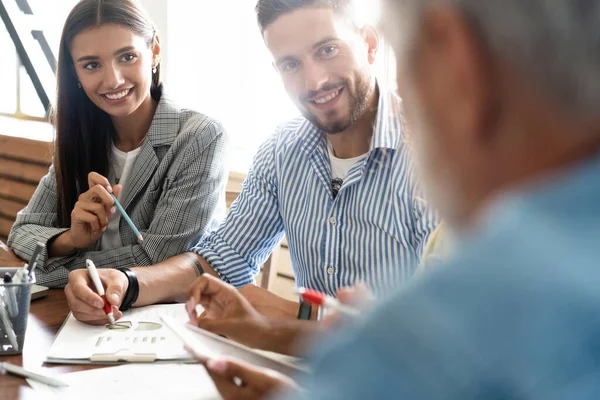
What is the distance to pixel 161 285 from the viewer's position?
5.50 feet

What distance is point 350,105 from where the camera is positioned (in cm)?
176

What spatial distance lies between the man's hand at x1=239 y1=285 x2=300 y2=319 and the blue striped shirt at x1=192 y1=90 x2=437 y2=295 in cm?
22

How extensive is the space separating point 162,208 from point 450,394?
67.5 inches

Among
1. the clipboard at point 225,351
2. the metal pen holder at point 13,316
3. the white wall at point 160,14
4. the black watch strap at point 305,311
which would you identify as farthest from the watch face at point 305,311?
the white wall at point 160,14

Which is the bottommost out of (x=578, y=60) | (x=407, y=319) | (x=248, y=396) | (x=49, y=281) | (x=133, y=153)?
(x=49, y=281)

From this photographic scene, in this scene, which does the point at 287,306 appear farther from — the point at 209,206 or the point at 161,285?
the point at 209,206

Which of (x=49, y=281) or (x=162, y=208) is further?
(x=162, y=208)

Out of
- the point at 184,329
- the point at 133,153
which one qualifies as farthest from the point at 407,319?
the point at 133,153

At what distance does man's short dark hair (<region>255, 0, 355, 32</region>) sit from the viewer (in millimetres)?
1745

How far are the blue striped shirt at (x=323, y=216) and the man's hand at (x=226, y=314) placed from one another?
14.2 inches

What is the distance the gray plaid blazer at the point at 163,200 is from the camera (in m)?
1.91

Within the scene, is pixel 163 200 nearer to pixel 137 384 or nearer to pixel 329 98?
pixel 329 98

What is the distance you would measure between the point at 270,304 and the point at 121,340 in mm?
304

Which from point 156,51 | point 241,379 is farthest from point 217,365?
point 156,51
